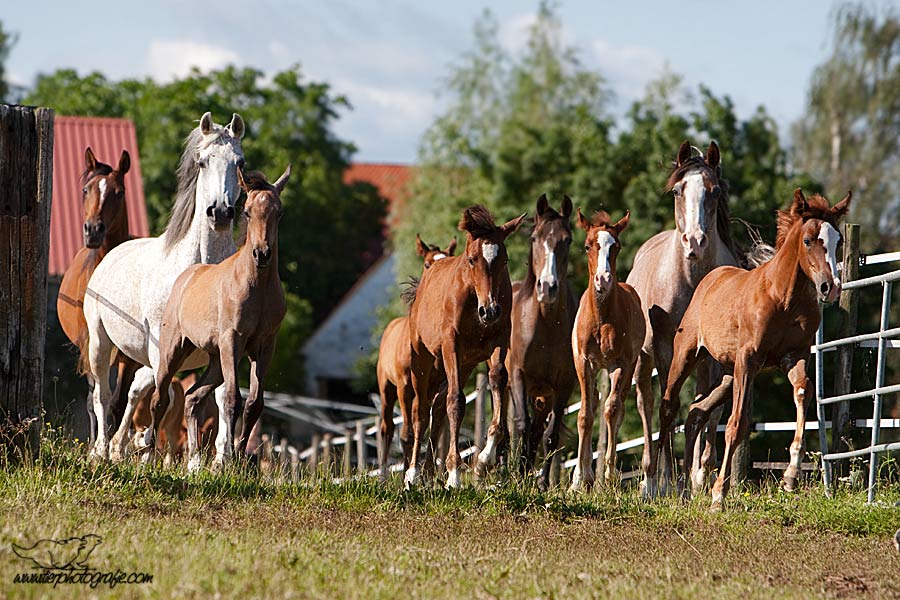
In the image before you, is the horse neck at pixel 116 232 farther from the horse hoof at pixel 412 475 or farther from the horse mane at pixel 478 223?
the horse mane at pixel 478 223

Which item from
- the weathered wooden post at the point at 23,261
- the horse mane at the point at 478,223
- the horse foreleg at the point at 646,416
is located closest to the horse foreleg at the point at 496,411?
the horse mane at the point at 478,223

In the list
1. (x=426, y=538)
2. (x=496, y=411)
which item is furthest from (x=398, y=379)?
(x=426, y=538)

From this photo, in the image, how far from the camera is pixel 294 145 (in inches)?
1761

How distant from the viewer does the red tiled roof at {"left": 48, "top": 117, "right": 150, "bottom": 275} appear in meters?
23.3

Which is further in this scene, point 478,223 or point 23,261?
point 478,223

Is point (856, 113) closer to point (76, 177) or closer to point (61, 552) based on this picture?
point (76, 177)

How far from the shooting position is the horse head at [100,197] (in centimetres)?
1207

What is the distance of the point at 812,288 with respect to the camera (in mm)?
10062

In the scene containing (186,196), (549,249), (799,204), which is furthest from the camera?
(186,196)

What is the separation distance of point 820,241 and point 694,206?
5.76ft

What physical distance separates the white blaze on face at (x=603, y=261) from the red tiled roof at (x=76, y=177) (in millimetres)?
13395

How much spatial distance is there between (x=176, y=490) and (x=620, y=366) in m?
4.06

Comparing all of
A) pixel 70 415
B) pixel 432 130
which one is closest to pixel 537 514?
pixel 70 415

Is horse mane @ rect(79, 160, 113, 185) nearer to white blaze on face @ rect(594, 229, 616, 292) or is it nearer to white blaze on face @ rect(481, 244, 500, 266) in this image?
white blaze on face @ rect(481, 244, 500, 266)
